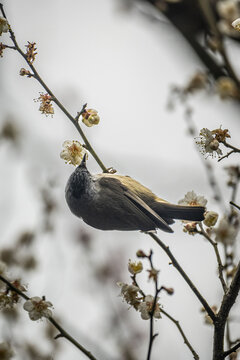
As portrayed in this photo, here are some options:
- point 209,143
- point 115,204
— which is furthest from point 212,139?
point 115,204

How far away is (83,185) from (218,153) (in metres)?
2.05

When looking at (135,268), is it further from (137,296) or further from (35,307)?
(35,307)

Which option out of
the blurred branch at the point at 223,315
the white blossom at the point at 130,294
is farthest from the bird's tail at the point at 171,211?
the blurred branch at the point at 223,315

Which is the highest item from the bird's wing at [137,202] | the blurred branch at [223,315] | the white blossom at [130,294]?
the bird's wing at [137,202]

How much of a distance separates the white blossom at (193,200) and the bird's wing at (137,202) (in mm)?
656

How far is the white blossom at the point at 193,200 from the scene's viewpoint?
3.29m

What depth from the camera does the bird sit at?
14.0 feet

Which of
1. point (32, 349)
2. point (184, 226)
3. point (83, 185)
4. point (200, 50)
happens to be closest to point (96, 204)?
point (83, 185)

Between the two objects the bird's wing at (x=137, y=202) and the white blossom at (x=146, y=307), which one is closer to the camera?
the white blossom at (x=146, y=307)

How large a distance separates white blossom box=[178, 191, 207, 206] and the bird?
2.24 feet

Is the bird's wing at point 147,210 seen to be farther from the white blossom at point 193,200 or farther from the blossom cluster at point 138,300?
the blossom cluster at point 138,300

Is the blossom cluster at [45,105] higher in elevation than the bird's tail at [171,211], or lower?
higher

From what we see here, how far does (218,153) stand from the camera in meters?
2.91

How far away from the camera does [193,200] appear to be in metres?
3.31
